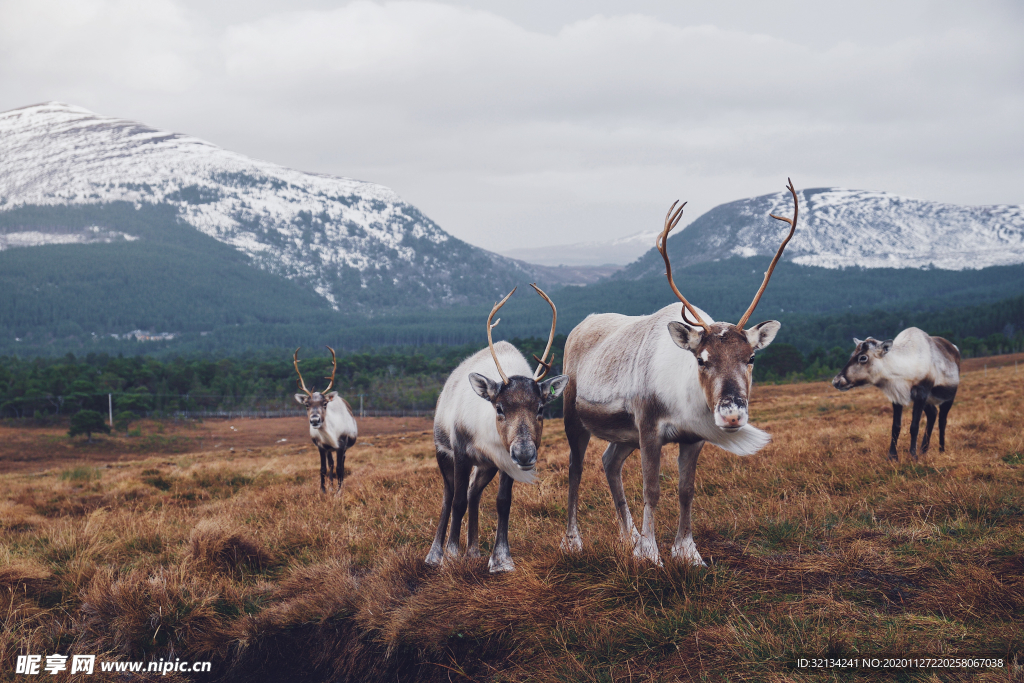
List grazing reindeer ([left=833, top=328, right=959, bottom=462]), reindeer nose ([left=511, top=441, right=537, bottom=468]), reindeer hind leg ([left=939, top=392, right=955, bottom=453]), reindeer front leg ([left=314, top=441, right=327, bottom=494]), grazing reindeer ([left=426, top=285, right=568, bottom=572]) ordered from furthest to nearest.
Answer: reindeer front leg ([left=314, top=441, right=327, bottom=494]) → grazing reindeer ([left=833, top=328, right=959, bottom=462]) → reindeer hind leg ([left=939, top=392, right=955, bottom=453]) → grazing reindeer ([left=426, top=285, right=568, bottom=572]) → reindeer nose ([left=511, top=441, right=537, bottom=468])

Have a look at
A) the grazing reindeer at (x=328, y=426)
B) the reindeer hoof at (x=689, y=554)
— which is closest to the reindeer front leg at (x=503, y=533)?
the reindeer hoof at (x=689, y=554)

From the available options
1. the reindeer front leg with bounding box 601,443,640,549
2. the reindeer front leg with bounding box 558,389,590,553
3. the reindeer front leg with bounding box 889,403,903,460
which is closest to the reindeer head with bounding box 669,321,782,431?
the reindeer front leg with bounding box 601,443,640,549

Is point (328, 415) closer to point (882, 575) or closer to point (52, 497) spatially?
point (52, 497)

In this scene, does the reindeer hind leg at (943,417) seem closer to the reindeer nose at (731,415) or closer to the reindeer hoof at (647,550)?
the reindeer hoof at (647,550)

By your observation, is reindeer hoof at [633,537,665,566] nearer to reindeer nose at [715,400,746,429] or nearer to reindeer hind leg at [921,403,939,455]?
reindeer nose at [715,400,746,429]

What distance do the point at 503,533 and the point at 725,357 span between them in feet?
8.89

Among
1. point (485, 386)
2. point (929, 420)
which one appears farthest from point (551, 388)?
point (929, 420)

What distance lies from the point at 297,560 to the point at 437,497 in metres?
2.37

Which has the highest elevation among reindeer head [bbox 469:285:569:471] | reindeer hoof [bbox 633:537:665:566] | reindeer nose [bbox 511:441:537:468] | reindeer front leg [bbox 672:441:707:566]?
reindeer head [bbox 469:285:569:471]

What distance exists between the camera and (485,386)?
5.64 m

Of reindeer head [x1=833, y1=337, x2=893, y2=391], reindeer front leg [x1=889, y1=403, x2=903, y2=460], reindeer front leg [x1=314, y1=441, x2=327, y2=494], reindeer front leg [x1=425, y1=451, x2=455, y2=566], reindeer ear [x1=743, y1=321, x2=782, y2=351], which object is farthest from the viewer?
reindeer front leg [x1=314, y1=441, x2=327, y2=494]

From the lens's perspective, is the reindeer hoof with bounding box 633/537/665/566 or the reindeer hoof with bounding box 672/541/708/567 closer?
the reindeer hoof with bounding box 672/541/708/567

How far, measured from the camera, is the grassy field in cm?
436

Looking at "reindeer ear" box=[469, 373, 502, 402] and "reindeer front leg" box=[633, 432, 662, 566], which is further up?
"reindeer ear" box=[469, 373, 502, 402]
